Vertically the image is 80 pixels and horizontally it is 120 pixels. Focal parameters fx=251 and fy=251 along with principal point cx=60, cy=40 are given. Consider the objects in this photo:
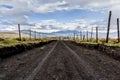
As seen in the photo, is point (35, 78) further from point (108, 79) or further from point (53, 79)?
point (108, 79)

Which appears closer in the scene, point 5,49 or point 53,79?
point 53,79

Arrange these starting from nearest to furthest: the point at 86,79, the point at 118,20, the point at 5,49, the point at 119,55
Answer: the point at 86,79 → the point at 119,55 → the point at 5,49 → the point at 118,20

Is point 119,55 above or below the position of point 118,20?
below

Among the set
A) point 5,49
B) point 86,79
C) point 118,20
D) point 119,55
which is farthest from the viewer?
point 118,20

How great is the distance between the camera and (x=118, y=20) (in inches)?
2410

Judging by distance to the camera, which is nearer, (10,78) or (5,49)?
(10,78)

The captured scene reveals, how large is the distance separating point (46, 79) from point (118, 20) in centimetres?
5195

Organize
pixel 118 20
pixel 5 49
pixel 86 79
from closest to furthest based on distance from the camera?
pixel 86 79 < pixel 5 49 < pixel 118 20

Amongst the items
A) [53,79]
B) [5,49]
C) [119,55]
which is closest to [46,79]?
[53,79]

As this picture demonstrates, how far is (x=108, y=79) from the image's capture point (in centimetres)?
1187

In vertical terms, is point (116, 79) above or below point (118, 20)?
below

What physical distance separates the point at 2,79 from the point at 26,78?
1.15 metres

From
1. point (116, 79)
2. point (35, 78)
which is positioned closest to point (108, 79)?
point (116, 79)

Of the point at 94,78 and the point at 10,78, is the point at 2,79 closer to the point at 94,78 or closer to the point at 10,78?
the point at 10,78
